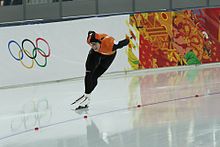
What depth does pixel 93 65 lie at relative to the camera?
8.55 metres

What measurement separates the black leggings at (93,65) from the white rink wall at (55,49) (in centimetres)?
263

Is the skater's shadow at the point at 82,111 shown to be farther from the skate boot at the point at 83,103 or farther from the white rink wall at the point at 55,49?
the white rink wall at the point at 55,49

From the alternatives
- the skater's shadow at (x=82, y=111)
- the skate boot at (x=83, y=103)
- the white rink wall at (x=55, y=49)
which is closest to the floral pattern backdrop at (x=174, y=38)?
the white rink wall at (x=55, y=49)

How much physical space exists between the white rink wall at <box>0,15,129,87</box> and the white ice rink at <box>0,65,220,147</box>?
0.89 ft

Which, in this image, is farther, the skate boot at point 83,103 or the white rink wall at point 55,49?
the white rink wall at point 55,49

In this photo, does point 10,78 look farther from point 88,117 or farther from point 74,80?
point 88,117

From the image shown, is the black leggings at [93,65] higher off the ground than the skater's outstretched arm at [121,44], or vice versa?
the skater's outstretched arm at [121,44]

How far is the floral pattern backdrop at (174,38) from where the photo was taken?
12656 millimetres

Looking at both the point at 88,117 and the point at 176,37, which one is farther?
the point at 176,37

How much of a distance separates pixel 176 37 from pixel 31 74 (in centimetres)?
373

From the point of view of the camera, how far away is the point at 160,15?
513 inches

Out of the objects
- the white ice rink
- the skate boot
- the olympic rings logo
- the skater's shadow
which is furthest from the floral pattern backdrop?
the skater's shadow

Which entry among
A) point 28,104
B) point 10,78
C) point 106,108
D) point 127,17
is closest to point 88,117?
point 106,108

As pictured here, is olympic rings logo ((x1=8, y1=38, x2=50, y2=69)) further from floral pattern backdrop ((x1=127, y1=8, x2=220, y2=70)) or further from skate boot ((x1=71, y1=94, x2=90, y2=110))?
skate boot ((x1=71, y1=94, x2=90, y2=110))
